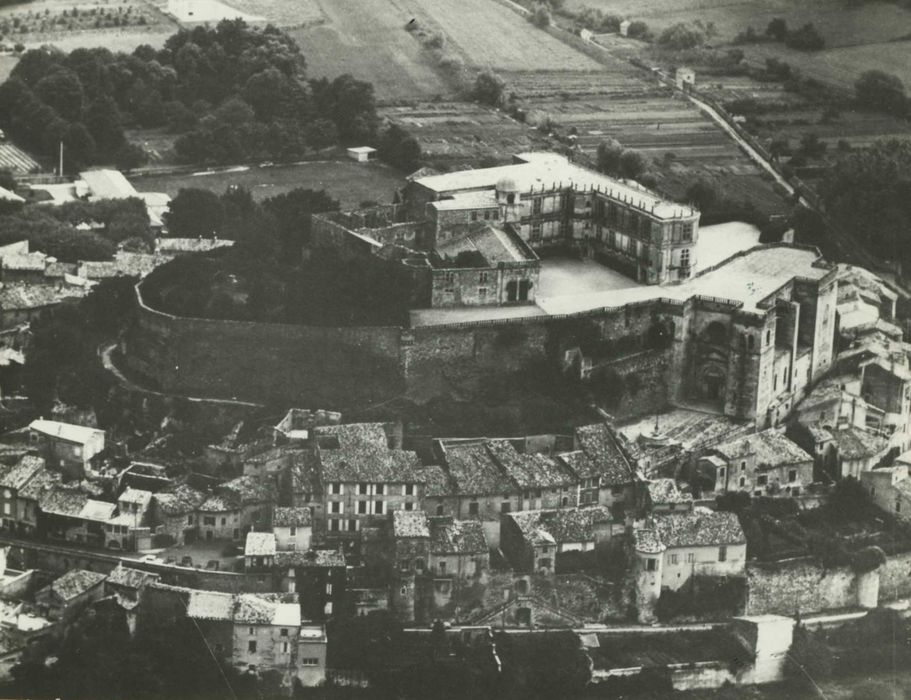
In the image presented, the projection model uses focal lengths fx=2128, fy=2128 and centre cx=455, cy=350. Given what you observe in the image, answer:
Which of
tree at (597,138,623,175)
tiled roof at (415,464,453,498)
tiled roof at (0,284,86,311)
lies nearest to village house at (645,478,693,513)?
tiled roof at (415,464,453,498)

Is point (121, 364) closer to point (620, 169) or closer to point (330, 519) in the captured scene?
point (330, 519)

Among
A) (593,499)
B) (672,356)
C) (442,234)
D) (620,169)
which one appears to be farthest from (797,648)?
(620,169)

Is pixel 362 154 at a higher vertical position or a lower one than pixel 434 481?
higher

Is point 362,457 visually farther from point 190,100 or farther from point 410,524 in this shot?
point 190,100

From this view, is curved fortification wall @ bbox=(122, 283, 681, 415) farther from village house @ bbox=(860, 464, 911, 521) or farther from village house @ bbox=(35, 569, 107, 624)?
village house @ bbox=(35, 569, 107, 624)

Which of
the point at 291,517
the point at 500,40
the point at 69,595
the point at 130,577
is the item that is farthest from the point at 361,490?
the point at 500,40

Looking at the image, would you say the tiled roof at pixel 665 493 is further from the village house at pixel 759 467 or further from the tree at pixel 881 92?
the tree at pixel 881 92

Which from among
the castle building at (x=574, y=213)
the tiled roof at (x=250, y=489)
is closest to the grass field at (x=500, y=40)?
the castle building at (x=574, y=213)
